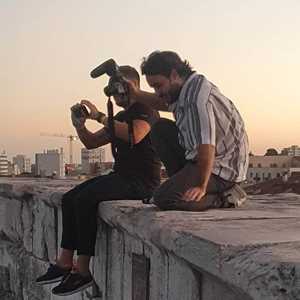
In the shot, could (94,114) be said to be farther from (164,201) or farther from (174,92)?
(164,201)

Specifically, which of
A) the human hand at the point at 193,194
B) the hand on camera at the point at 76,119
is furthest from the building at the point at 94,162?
the human hand at the point at 193,194

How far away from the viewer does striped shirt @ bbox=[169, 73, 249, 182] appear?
3344mm

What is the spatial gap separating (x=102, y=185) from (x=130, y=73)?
0.75 meters

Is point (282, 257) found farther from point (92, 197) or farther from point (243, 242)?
point (92, 197)

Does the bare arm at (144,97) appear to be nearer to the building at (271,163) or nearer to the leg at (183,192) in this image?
the leg at (183,192)

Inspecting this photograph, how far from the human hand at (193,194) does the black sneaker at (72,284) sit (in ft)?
2.93

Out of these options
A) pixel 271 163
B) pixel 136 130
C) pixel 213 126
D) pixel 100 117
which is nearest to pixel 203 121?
pixel 213 126

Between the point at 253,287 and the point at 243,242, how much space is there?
35 cm

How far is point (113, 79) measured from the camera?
403 cm

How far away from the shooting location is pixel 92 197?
12.5ft

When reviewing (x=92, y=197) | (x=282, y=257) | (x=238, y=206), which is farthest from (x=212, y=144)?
(x=282, y=257)

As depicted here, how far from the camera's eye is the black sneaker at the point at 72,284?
360cm

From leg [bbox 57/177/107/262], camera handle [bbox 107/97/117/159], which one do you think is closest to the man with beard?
camera handle [bbox 107/97/117/159]

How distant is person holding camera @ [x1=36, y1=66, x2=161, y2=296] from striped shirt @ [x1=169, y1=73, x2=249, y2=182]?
1.61 feet
